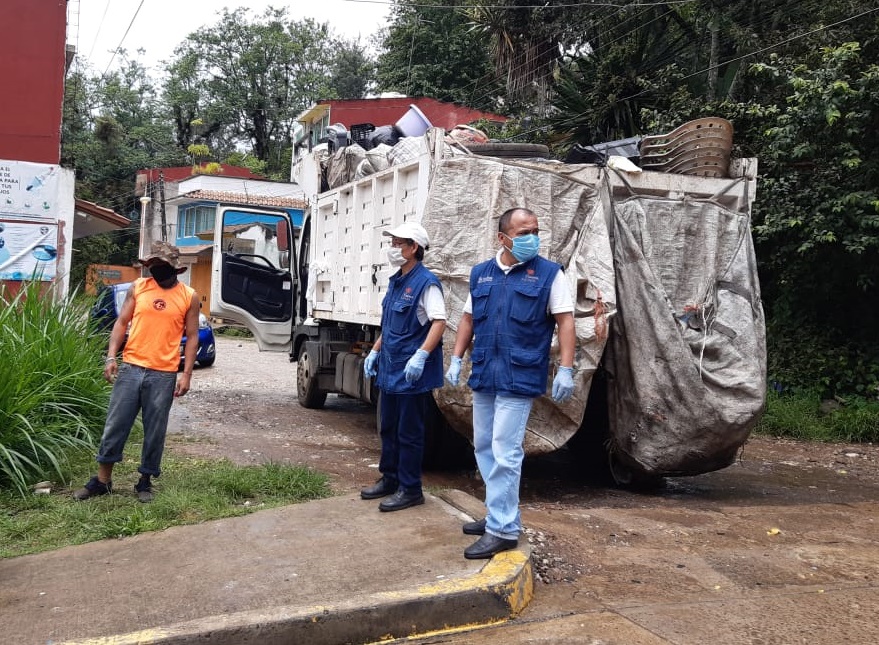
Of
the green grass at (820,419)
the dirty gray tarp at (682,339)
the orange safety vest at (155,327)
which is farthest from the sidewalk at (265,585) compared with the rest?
the green grass at (820,419)

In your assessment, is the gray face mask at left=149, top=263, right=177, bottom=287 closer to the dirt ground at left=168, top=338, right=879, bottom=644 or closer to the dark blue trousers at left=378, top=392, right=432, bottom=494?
the dark blue trousers at left=378, top=392, right=432, bottom=494

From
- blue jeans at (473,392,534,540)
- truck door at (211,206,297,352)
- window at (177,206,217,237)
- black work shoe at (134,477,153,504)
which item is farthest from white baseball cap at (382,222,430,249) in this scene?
window at (177,206,217,237)

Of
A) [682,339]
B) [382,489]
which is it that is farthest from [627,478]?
[382,489]

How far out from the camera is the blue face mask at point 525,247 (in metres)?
4.26

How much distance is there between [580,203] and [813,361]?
6.07 meters

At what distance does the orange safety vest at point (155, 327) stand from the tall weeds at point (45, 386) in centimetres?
101

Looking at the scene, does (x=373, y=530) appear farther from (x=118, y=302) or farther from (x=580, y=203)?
(x=118, y=302)

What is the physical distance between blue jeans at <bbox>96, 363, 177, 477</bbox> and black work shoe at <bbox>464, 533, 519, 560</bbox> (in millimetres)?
2262

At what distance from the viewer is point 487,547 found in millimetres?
4051

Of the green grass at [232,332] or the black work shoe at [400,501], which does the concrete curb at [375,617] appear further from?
the green grass at [232,332]

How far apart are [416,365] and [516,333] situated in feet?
2.23

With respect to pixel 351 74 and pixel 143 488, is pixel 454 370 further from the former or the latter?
pixel 351 74

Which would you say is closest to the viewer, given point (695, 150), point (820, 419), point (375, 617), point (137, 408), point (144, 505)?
point (375, 617)

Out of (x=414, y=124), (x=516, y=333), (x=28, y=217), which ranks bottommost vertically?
(x=516, y=333)
